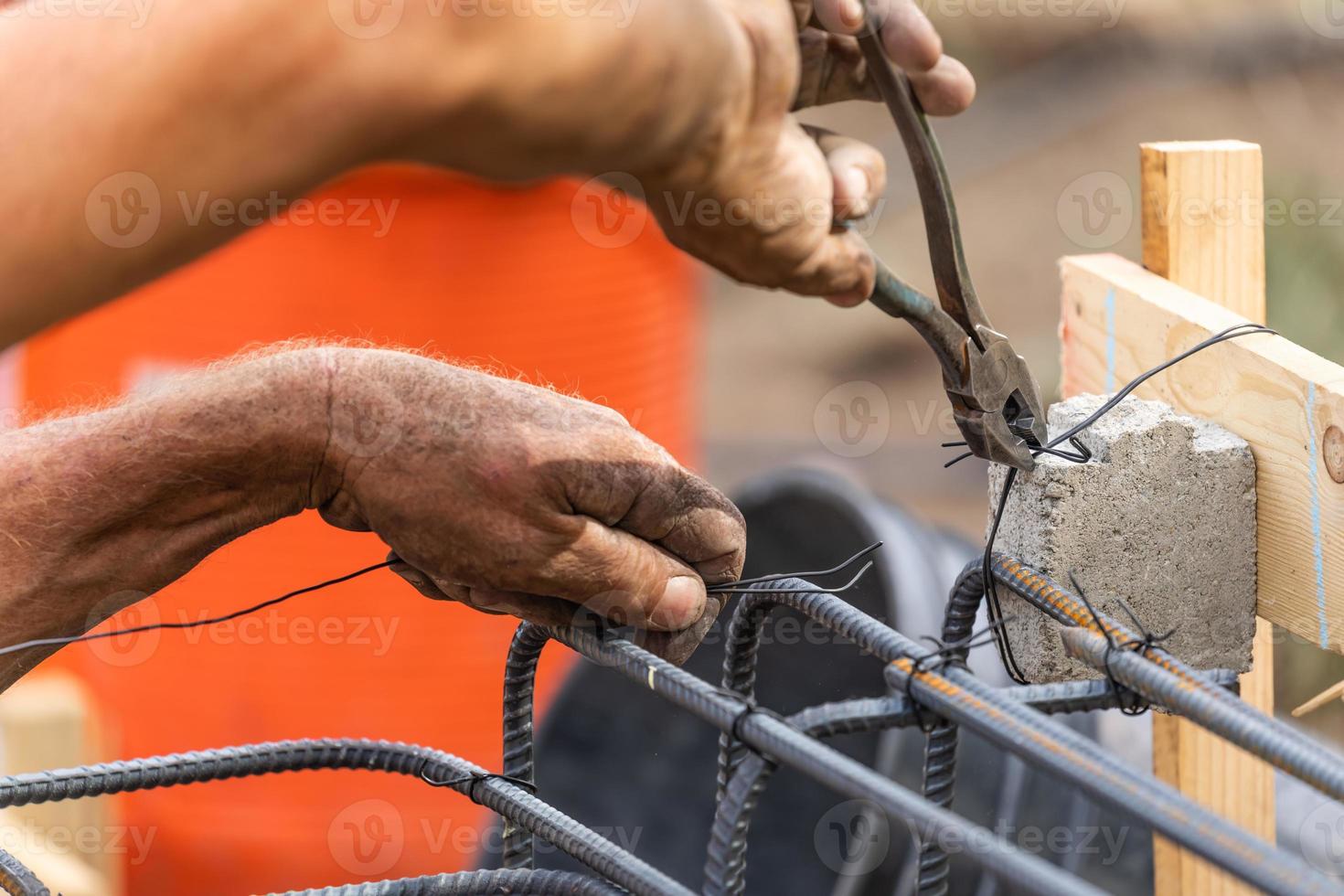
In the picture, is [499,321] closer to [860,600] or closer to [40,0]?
[860,600]

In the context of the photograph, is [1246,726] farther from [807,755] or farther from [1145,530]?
[1145,530]

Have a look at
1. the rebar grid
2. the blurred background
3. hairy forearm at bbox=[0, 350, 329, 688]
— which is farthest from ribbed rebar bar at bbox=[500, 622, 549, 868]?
the blurred background

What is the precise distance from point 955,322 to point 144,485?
0.88 m

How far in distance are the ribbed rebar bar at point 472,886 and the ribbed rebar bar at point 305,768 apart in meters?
0.04

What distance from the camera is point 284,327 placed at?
305 centimetres

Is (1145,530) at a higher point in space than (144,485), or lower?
lower

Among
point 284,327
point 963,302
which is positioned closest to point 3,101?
point 963,302

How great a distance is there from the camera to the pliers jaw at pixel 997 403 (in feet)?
4.69

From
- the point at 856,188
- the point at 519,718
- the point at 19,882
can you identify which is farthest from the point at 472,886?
the point at 856,188

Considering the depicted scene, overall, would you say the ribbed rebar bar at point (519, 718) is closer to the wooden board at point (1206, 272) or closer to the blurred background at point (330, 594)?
the wooden board at point (1206, 272)

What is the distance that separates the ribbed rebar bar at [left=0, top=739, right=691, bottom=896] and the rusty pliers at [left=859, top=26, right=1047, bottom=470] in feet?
1.89

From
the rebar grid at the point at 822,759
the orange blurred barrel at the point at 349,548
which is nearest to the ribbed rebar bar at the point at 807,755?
the rebar grid at the point at 822,759

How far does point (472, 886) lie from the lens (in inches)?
56.5

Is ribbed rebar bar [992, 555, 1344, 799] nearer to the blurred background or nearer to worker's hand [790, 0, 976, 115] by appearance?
worker's hand [790, 0, 976, 115]
